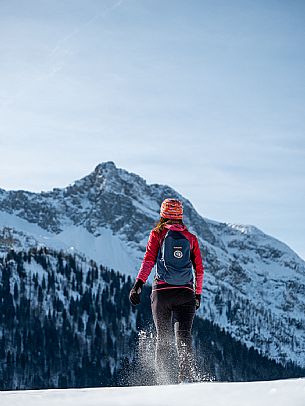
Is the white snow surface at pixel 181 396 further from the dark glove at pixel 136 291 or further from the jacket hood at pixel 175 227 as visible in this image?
the jacket hood at pixel 175 227

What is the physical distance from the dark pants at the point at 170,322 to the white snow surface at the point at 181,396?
2783mm

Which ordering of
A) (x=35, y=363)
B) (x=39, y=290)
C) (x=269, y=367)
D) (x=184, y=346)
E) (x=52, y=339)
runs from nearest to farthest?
(x=184, y=346)
(x=35, y=363)
(x=52, y=339)
(x=39, y=290)
(x=269, y=367)

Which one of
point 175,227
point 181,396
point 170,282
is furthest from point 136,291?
point 181,396

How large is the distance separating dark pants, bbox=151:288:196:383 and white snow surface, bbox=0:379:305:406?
2.78 metres

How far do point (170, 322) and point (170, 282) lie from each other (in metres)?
0.52

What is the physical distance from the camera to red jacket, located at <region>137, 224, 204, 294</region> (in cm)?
812

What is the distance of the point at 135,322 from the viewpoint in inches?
5866

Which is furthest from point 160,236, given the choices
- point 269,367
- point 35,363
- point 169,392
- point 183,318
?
point 269,367

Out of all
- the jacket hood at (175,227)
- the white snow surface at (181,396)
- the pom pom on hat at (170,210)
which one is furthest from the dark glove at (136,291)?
the white snow surface at (181,396)

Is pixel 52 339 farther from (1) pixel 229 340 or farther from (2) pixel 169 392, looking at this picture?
(2) pixel 169 392

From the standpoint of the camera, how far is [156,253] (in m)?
8.29

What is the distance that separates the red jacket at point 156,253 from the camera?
8125 millimetres

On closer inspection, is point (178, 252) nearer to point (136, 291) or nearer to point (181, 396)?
point (136, 291)

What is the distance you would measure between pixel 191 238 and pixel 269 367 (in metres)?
177
